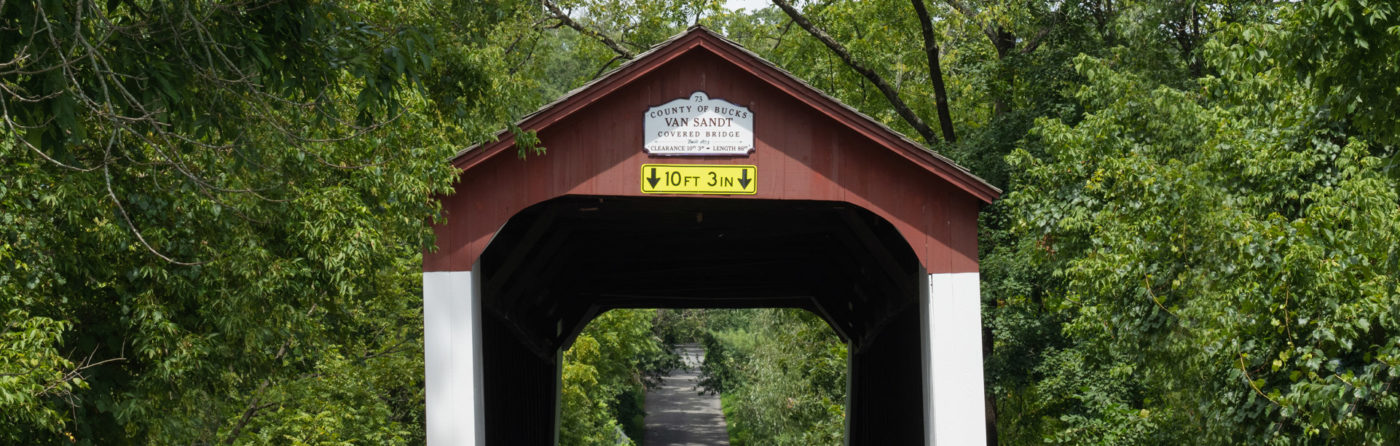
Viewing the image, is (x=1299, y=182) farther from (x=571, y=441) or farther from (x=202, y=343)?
(x=571, y=441)

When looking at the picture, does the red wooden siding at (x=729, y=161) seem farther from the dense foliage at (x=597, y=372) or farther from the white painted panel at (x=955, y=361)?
the dense foliage at (x=597, y=372)

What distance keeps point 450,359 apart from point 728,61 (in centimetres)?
247

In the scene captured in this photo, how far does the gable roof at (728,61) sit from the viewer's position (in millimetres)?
7094

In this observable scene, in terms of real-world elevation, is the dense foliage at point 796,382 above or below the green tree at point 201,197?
below

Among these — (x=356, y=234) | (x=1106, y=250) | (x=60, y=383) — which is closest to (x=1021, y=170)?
(x=1106, y=250)

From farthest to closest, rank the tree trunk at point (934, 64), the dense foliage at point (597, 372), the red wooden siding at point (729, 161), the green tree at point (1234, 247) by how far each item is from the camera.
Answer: the dense foliage at point (597, 372), the tree trunk at point (934, 64), the red wooden siding at point (729, 161), the green tree at point (1234, 247)

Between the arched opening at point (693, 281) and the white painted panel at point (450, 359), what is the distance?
1.25m

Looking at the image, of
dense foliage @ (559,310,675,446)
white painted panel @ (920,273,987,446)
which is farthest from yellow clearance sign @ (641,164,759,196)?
dense foliage @ (559,310,675,446)

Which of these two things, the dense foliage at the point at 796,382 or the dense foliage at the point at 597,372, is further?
the dense foliage at the point at 796,382

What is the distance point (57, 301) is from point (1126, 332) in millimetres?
6723

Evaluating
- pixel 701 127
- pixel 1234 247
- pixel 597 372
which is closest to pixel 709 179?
pixel 701 127

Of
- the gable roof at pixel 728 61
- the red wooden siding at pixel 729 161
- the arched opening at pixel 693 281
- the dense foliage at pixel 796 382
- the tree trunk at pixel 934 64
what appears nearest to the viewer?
the gable roof at pixel 728 61

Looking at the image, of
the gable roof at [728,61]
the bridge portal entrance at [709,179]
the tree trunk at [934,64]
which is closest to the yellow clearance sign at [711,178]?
the bridge portal entrance at [709,179]

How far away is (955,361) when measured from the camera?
7496 millimetres
